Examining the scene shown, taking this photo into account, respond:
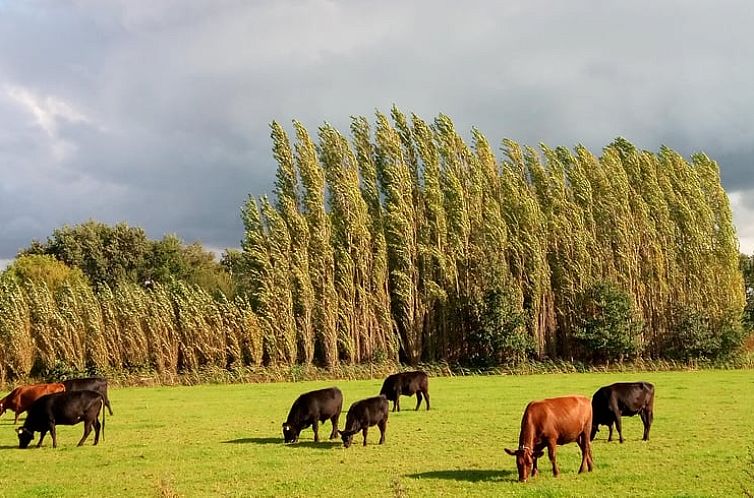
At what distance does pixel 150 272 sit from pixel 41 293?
98.8 feet

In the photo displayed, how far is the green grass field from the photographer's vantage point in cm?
1166

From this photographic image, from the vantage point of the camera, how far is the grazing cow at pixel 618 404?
49.7ft

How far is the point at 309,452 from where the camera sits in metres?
15.2

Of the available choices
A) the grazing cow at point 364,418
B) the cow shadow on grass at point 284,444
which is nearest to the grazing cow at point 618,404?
the grazing cow at point 364,418

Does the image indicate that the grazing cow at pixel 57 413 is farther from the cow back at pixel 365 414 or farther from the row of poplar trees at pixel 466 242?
the row of poplar trees at pixel 466 242

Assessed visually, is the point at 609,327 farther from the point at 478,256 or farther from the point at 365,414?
the point at 365,414

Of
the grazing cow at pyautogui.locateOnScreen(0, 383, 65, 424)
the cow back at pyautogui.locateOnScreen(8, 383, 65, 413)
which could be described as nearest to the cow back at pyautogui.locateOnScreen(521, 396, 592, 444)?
the cow back at pyautogui.locateOnScreen(8, 383, 65, 413)

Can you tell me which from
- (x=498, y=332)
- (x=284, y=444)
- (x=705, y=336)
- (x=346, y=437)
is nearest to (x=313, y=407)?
(x=284, y=444)

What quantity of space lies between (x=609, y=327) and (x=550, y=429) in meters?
36.3

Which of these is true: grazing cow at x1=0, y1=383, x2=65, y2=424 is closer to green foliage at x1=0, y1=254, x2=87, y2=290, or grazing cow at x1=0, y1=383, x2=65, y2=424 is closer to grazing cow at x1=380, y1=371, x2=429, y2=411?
grazing cow at x1=380, y1=371, x2=429, y2=411

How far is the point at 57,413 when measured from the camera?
1644 centimetres

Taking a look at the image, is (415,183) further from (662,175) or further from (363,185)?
(662,175)

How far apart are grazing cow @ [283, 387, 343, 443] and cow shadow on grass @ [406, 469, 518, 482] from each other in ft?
14.3

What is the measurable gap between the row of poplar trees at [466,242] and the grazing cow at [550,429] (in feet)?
111
